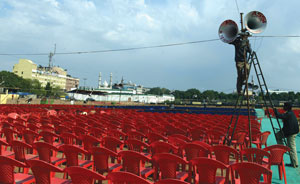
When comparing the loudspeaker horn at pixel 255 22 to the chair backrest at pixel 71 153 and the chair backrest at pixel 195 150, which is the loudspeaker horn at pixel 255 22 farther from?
the chair backrest at pixel 71 153

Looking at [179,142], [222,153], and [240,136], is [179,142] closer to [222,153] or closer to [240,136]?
[222,153]

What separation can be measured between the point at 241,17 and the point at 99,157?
17.4 ft

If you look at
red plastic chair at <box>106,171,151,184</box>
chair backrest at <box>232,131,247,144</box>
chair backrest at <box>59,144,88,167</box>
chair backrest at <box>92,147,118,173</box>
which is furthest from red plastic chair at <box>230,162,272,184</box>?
chair backrest at <box>232,131,247,144</box>

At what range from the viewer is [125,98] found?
86.1 meters

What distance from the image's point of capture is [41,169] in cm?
274

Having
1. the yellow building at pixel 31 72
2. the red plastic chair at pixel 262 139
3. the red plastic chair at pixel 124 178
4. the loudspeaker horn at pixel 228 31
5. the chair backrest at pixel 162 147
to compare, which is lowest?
the red plastic chair at pixel 262 139

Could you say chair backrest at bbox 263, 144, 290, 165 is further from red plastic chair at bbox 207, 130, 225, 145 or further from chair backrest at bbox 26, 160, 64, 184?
chair backrest at bbox 26, 160, 64, 184

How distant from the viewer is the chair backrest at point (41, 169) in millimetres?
2635

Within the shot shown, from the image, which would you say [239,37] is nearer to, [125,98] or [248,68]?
[248,68]

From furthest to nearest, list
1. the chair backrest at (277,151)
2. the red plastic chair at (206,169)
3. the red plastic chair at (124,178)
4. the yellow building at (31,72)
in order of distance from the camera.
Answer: the yellow building at (31,72) → the chair backrest at (277,151) → the red plastic chair at (206,169) → the red plastic chair at (124,178)

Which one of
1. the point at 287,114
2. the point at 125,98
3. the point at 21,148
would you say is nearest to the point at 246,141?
the point at 287,114

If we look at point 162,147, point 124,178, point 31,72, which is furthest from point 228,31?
point 31,72

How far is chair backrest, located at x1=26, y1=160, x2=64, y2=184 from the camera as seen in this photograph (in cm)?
263

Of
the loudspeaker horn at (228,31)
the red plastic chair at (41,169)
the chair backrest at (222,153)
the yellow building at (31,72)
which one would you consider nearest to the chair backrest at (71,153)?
the red plastic chair at (41,169)
